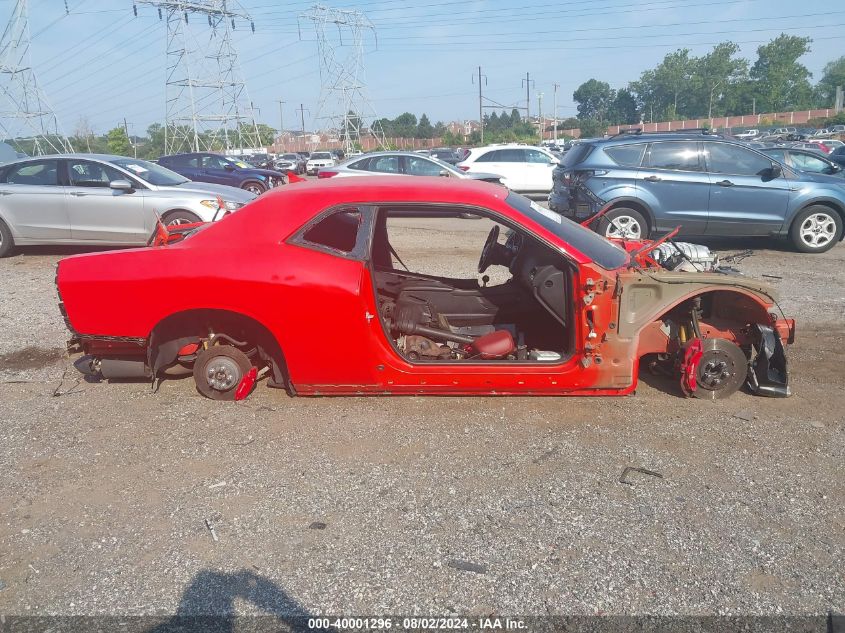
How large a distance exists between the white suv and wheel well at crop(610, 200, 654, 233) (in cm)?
796

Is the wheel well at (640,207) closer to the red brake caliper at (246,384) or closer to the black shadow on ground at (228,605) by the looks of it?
the red brake caliper at (246,384)

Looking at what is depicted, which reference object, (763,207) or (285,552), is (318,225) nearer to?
(285,552)

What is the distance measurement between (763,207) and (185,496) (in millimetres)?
9197

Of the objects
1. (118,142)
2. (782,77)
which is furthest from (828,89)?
(118,142)

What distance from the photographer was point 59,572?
279cm

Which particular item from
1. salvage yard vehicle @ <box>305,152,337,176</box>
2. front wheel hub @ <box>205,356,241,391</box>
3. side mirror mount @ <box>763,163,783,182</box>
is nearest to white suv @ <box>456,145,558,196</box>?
side mirror mount @ <box>763,163,783,182</box>

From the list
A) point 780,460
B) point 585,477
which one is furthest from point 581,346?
point 780,460

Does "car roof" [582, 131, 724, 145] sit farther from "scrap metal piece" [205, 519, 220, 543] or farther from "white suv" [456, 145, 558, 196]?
"scrap metal piece" [205, 519, 220, 543]

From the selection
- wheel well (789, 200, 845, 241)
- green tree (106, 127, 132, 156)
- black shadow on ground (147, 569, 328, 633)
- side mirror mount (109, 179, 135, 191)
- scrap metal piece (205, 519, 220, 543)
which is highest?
green tree (106, 127, 132, 156)

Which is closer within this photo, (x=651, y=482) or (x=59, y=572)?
(x=59, y=572)

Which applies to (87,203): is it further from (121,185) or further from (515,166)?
(515,166)

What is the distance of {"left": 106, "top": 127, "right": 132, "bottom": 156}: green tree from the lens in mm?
48406

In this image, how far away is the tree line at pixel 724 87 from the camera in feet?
292

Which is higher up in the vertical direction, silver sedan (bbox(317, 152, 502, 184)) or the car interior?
silver sedan (bbox(317, 152, 502, 184))
